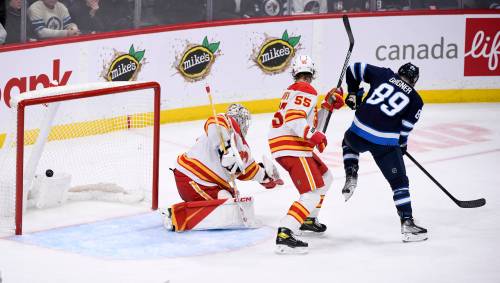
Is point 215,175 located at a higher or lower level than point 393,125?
lower

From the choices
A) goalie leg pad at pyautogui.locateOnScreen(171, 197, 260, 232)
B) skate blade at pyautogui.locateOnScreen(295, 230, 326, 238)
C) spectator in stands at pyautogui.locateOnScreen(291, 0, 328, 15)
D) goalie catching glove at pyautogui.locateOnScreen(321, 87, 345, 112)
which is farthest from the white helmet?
spectator in stands at pyautogui.locateOnScreen(291, 0, 328, 15)

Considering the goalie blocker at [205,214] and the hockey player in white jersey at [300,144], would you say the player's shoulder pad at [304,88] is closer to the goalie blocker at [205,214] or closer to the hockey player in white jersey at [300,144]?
the hockey player in white jersey at [300,144]

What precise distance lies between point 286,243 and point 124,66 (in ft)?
11.7

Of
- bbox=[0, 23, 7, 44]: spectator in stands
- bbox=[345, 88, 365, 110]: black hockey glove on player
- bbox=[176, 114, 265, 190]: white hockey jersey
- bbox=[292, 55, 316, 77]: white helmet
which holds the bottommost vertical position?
bbox=[176, 114, 265, 190]: white hockey jersey

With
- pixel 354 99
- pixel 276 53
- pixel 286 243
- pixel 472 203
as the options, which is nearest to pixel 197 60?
pixel 276 53

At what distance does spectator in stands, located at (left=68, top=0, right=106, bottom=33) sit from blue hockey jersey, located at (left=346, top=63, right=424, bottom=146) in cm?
335

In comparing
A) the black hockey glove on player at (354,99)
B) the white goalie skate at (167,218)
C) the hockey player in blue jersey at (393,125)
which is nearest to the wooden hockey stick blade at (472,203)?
the hockey player in blue jersey at (393,125)

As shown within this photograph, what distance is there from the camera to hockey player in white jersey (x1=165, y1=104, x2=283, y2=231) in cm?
674

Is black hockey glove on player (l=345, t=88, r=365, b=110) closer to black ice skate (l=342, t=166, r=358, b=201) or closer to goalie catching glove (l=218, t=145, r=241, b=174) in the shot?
black ice skate (l=342, t=166, r=358, b=201)

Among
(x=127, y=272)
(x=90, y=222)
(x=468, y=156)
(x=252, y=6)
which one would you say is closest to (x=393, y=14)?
(x=252, y=6)

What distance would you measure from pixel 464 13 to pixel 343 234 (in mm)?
4719

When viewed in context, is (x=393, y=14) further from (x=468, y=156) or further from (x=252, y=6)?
Result: (x=468, y=156)

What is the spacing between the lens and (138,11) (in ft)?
31.8

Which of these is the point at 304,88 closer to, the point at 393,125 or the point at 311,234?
the point at 393,125
